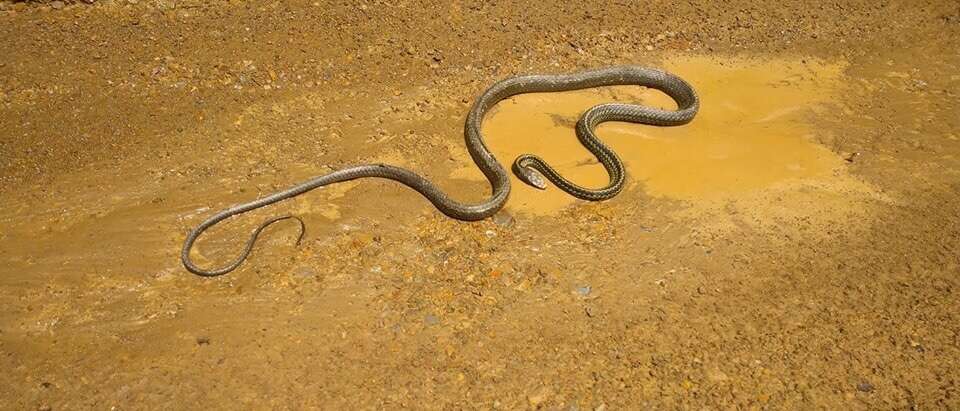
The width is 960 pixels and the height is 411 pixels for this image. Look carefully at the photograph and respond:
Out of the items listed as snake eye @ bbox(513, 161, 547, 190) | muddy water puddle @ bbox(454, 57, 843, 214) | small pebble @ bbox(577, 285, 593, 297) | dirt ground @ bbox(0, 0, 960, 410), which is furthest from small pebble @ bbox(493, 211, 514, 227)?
small pebble @ bbox(577, 285, 593, 297)

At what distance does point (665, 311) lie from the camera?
21.8 ft

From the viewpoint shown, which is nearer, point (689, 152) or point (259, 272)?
point (259, 272)

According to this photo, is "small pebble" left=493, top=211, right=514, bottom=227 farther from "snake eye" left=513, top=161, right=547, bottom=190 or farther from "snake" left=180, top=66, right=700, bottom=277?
"snake eye" left=513, top=161, right=547, bottom=190

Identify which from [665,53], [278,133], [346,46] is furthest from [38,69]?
[665,53]

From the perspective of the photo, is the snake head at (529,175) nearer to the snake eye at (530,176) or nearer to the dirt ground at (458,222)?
the snake eye at (530,176)

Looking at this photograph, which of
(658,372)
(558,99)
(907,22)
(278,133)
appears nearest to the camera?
(658,372)

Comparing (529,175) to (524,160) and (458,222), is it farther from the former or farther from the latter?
(458,222)

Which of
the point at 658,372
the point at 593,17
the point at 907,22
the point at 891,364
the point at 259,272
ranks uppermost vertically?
the point at 907,22

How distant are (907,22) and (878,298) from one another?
8.86m

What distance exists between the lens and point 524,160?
8852mm

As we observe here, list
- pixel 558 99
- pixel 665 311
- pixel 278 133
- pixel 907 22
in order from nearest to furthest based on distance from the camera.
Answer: pixel 665 311, pixel 278 133, pixel 558 99, pixel 907 22

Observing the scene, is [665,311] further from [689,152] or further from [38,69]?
[38,69]

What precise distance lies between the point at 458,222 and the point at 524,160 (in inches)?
64.0

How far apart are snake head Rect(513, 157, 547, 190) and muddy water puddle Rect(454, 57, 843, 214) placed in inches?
3.9
